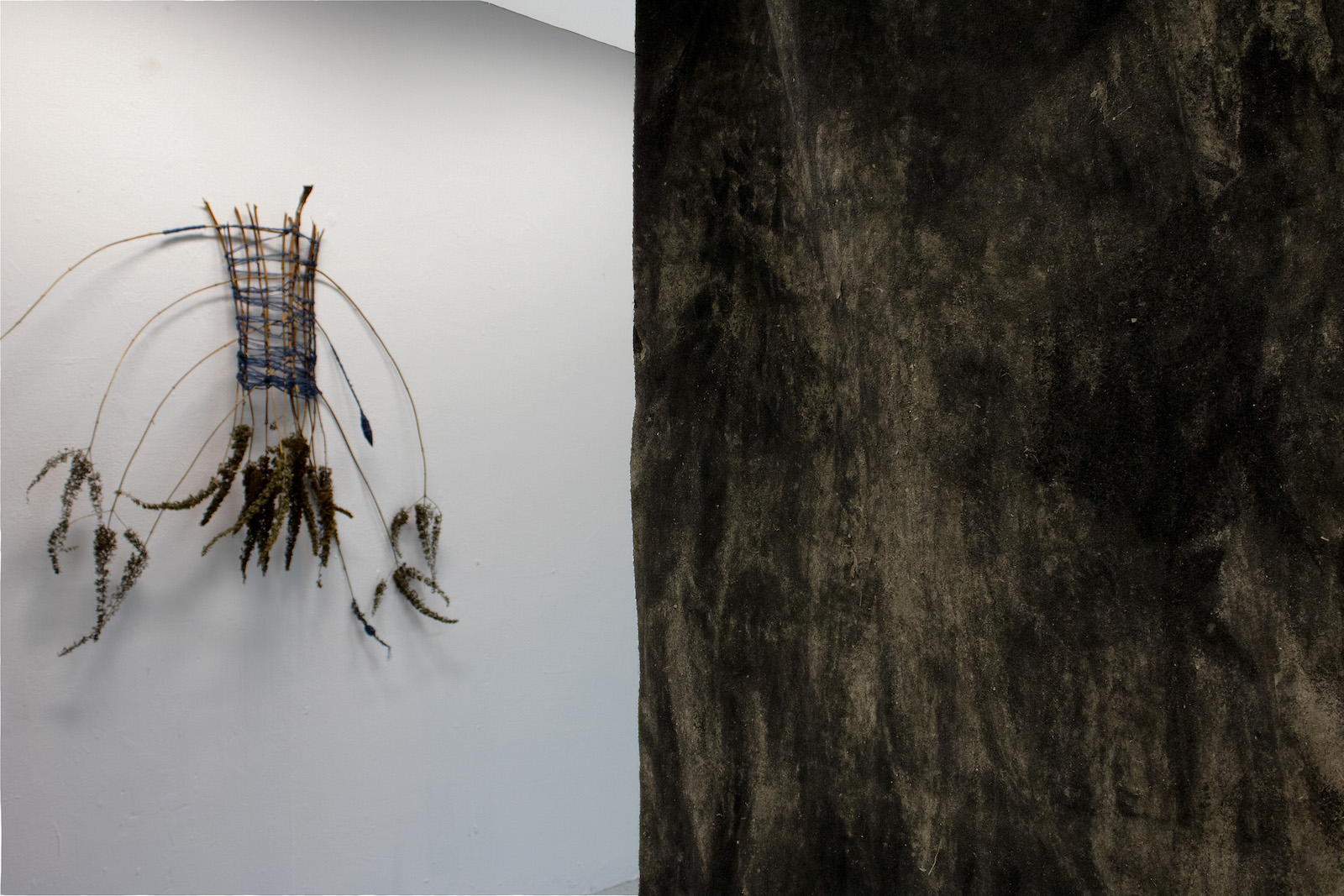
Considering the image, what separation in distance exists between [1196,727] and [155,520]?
89.8 inches

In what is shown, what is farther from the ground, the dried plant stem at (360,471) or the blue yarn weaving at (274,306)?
the blue yarn weaving at (274,306)

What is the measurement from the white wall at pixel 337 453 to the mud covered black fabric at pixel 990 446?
66.4 inches

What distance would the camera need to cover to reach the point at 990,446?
0.78m

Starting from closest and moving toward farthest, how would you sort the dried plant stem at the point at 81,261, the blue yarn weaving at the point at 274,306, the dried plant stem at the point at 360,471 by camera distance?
the dried plant stem at the point at 81,261 → the blue yarn weaving at the point at 274,306 → the dried plant stem at the point at 360,471

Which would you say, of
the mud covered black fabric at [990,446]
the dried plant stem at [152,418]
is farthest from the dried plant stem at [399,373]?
the mud covered black fabric at [990,446]

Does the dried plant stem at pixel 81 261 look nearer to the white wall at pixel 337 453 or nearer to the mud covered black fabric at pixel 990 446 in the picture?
the white wall at pixel 337 453

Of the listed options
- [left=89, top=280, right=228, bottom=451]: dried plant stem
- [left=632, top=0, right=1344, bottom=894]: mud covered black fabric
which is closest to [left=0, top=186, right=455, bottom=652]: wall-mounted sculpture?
[left=89, top=280, right=228, bottom=451]: dried plant stem

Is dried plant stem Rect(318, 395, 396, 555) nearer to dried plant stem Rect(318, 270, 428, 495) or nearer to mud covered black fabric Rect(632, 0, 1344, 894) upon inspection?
dried plant stem Rect(318, 270, 428, 495)

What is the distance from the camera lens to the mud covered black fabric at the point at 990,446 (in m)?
0.64

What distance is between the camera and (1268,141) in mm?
641

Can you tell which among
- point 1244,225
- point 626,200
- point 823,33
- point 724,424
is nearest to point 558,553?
point 626,200

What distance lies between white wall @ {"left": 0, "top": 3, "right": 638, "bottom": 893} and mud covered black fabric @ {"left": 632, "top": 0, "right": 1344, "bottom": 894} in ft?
5.53

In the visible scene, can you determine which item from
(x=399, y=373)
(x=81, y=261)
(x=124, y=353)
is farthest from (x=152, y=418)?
(x=399, y=373)

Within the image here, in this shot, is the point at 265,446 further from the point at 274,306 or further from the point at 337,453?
the point at 274,306
